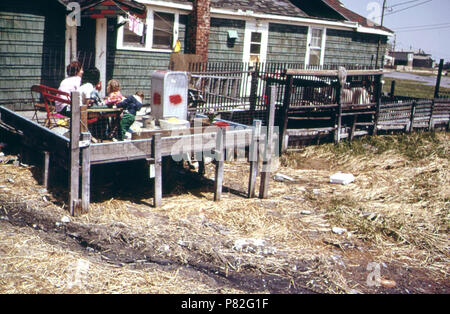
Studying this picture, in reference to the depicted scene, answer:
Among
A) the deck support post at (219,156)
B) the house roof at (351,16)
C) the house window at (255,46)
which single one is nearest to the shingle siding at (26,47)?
the deck support post at (219,156)

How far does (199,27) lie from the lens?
49.4 ft

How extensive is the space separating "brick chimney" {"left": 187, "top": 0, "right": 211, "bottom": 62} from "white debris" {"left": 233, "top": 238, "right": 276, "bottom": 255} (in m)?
9.71

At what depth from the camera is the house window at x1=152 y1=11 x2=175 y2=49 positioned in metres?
14.6

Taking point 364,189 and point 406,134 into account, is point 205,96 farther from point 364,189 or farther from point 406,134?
point 406,134

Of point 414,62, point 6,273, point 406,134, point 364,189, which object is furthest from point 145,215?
point 414,62

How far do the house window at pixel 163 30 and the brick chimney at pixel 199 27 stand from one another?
62 cm

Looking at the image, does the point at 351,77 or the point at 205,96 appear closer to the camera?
the point at 205,96

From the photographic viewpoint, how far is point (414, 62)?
3383 inches

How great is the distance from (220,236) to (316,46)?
49.3 ft

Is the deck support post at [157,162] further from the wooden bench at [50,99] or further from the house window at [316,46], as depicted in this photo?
the house window at [316,46]

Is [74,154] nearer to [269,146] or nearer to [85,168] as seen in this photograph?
[85,168]

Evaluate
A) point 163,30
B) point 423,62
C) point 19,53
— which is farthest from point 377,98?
point 423,62

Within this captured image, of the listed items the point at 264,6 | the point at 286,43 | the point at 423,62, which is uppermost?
the point at 423,62
